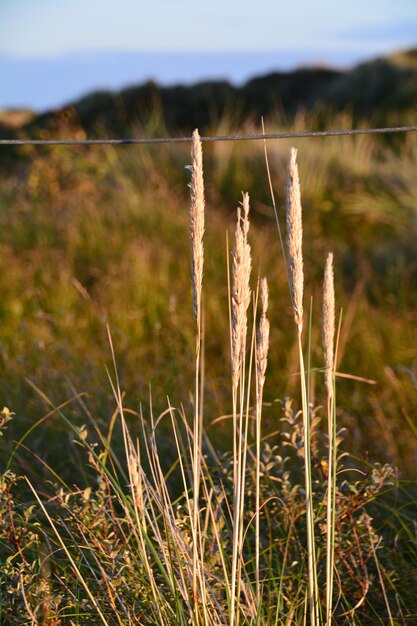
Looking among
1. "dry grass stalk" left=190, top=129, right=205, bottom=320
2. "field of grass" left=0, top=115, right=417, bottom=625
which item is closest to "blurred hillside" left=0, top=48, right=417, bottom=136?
"field of grass" left=0, top=115, right=417, bottom=625

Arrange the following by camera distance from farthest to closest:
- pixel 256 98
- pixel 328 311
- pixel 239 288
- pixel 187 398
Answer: pixel 256 98 < pixel 187 398 < pixel 328 311 < pixel 239 288

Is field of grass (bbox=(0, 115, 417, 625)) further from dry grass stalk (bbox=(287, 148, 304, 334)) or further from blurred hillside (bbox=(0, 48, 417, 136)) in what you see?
blurred hillside (bbox=(0, 48, 417, 136))

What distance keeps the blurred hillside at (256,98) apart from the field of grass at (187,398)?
842 centimetres

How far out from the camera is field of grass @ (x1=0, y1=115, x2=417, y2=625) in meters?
1.87

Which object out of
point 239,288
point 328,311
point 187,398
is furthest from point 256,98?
point 239,288

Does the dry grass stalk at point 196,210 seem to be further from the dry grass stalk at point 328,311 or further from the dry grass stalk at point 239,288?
the dry grass stalk at point 328,311

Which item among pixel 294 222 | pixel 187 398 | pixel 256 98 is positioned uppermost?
pixel 256 98

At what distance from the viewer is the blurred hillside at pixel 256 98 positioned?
1923 cm

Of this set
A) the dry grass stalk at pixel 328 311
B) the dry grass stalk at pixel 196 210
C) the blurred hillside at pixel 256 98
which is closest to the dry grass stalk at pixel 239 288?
the dry grass stalk at pixel 196 210

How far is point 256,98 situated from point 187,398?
20911mm

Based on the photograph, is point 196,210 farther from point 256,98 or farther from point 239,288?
point 256,98

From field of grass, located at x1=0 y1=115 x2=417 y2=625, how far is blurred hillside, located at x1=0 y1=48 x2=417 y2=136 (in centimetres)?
842

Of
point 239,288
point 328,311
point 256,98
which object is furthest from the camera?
point 256,98

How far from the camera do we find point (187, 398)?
3.55 m
